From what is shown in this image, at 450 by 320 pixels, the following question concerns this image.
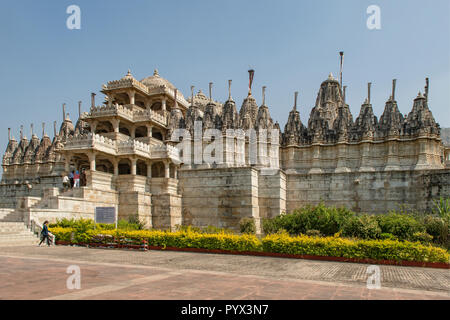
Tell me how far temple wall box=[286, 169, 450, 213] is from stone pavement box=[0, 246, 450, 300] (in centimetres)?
1514

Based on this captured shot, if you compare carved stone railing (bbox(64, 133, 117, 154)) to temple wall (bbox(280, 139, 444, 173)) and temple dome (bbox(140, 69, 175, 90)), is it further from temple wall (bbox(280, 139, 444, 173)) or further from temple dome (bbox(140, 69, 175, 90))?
A: temple wall (bbox(280, 139, 444, 173))

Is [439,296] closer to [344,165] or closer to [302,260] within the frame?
[302,260]

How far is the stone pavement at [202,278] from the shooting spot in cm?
826

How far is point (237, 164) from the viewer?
31812 mm

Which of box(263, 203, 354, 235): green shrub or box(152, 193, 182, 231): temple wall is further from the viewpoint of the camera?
box(152, 193, 182, 231): temple wall

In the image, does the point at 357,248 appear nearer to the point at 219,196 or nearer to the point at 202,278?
the point at 202,278

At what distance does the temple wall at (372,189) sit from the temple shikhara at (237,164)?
7 cm

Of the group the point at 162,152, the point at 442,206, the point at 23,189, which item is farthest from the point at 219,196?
the point at 23,189

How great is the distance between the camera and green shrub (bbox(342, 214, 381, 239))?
59.3ft

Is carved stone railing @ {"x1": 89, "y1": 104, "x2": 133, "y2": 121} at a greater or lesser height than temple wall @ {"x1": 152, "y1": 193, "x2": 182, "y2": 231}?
greater

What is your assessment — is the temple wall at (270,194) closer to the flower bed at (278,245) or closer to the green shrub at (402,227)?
the green shrub at (402,227)

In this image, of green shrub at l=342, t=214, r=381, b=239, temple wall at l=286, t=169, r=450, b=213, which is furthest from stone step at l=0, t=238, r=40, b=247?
temple wall at l=286, t=169, r=450, b=213

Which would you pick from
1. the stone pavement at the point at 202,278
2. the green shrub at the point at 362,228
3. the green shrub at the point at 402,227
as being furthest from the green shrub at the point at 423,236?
the stone pavement at the point at 202,278
